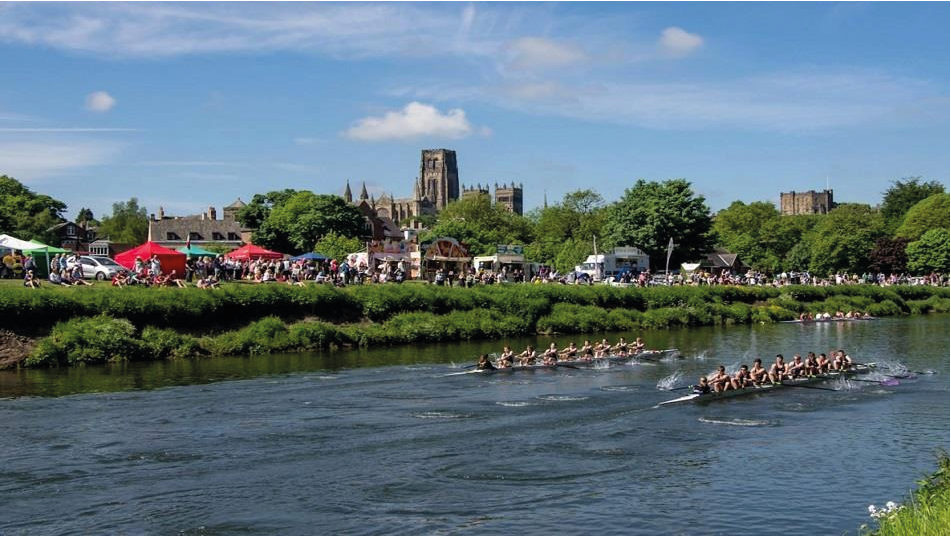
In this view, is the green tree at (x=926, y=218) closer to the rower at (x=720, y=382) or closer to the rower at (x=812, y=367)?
the rower at (x=812, y=367)

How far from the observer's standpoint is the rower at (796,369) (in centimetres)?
3756

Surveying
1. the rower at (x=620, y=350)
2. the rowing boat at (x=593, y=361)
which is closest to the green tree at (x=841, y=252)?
the rowing boat at (x=593, y=361)

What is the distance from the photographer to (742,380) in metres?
35.0

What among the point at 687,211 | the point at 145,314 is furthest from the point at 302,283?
the point at 687,211

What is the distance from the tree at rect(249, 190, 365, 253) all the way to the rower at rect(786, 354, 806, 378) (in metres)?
79.2

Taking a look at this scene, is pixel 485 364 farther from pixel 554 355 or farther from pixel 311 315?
pixel 311 315

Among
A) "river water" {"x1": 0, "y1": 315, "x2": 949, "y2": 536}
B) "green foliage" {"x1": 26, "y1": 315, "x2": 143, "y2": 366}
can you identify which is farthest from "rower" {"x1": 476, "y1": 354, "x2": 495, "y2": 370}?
"green foliage" {"x1": 26, "y1": 315, "x2": 143, "y2": 366}

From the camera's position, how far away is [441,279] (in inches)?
2576

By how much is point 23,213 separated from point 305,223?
102 ft

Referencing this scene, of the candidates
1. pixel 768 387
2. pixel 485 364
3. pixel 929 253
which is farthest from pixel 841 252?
pixel 485 364

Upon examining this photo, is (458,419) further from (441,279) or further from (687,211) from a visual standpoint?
(687,211)

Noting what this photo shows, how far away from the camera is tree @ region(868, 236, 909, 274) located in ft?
420

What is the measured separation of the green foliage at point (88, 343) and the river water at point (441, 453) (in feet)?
5.58

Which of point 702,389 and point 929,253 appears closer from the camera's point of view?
point 702,389
